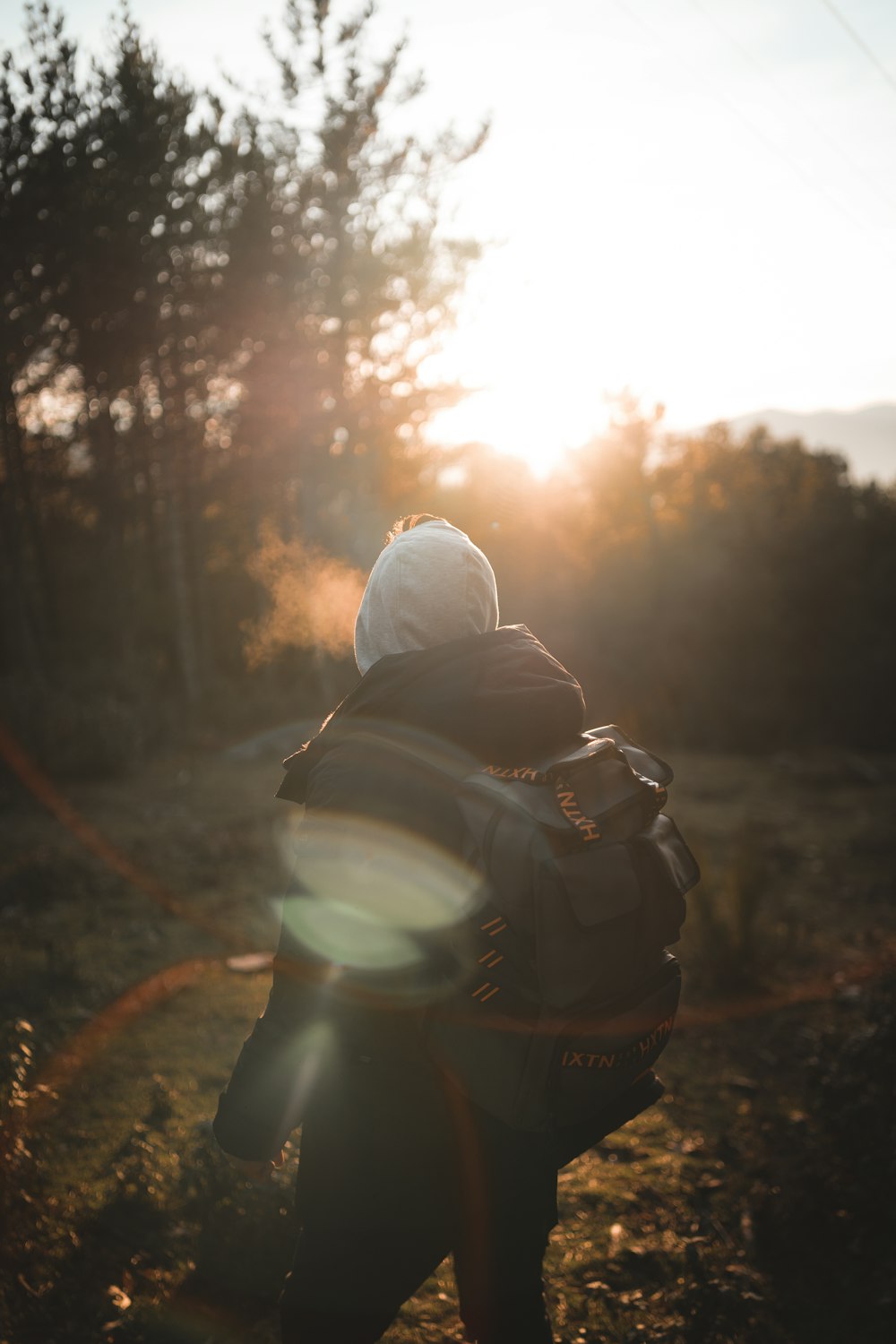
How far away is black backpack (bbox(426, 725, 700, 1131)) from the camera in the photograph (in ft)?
4.22

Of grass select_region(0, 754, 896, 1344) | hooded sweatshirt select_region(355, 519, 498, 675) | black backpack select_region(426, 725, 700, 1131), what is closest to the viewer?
black backpack select_region(426, 725, 700, 1131)

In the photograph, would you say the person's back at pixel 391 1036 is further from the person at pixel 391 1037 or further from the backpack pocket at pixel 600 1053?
the backpack pocket at pixel 600 1053

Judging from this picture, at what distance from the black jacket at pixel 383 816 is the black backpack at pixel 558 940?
6cm

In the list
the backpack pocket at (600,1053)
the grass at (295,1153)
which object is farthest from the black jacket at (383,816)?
the grass at (295,1153)

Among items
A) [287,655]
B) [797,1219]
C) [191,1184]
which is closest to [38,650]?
[287,655]

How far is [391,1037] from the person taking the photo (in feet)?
4.63

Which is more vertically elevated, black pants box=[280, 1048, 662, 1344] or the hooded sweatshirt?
the hooded sweatshirt

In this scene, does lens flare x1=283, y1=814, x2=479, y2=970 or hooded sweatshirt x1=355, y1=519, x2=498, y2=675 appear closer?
lens flare x1=283, y1=814, x2=479, y2=970

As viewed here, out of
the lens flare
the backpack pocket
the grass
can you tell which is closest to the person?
the lens flare

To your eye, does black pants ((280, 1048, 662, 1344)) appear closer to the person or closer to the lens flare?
the person

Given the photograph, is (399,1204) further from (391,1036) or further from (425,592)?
(425,592)

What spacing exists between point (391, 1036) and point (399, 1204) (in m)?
0.29

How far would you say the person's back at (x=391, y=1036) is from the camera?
4.42 feet

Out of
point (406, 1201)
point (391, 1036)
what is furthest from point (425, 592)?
point (406, 1201)
